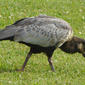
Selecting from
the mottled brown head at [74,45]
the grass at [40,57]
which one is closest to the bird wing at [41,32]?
the mottled brown head at [74,45]

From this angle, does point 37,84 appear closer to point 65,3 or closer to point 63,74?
point 63,74

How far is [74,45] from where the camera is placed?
9648 mm

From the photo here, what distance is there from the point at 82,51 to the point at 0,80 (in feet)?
8.86

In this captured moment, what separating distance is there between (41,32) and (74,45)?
45.9 inches

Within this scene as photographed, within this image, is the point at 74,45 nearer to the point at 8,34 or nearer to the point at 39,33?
the point at 39,33

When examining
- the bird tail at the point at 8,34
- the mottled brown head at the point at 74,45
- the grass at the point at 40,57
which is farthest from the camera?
the mottled brown head at the point at 74,45

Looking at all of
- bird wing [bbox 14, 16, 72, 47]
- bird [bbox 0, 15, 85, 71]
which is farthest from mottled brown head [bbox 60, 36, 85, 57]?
bird wing [bbox 14, 16, 72, 47]

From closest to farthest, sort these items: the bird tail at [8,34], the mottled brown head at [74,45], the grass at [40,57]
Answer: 1. the grass at [40,57]
2. the bird tail at [8,34]
3. the mottled brown head at [74,45]

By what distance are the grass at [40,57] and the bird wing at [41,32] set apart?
0.75 metres

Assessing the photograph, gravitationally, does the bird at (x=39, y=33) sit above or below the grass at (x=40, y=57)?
above

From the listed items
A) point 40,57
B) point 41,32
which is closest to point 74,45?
point 41,32

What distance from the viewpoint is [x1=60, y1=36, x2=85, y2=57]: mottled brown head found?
957 centimetres

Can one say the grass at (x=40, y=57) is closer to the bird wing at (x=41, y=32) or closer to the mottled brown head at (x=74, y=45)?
the mottled brown head at (x=74, y=45)

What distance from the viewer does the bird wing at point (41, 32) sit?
8.84 m
